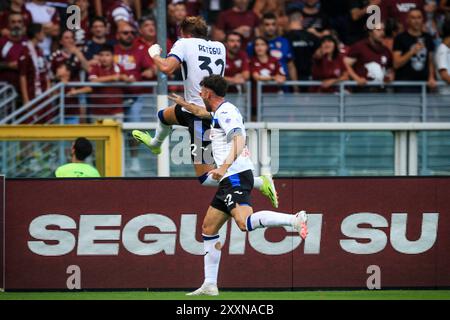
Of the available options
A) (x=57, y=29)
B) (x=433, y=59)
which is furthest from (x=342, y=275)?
(x=57, y=29)

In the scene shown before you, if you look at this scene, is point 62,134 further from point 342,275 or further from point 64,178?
→ point 342,275

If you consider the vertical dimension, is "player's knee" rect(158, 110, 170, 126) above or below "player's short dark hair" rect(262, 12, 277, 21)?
below

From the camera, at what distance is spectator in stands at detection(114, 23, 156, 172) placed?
1778 centimetres

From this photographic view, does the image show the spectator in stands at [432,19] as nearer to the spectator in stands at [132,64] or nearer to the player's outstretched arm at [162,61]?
the spectator in stands at [132,64]

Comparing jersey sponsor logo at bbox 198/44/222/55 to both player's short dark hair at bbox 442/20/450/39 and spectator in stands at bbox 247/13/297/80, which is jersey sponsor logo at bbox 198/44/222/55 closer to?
spectator in stands at bbox 247/13/297/80

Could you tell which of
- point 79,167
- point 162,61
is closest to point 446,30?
point 79,167

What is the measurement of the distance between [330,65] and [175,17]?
8.45ft

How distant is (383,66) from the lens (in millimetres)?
18391

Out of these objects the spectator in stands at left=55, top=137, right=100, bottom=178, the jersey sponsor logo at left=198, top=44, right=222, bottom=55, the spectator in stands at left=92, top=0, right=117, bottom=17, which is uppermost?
the spectator in stands at left=92, top=0, right=117, bottom=17

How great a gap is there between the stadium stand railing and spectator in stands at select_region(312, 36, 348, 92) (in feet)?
0.63

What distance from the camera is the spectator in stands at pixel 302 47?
60.8 ft

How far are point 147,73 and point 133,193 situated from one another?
15.2 feet

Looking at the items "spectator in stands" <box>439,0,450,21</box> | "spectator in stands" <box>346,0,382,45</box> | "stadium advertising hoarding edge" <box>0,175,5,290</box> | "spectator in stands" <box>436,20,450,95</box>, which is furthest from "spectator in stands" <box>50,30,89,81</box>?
"spectator in stands" <box>439,0,450,21</box>
